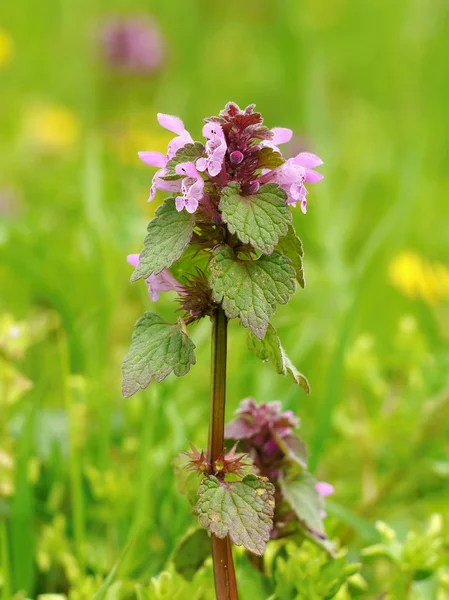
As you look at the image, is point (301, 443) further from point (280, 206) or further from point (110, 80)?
point (110, 80)

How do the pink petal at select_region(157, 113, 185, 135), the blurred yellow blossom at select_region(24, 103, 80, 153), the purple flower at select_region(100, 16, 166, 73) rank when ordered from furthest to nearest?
the purple flower at select_region(100, 16, 166, 73) < the blurred yellow blossom at select_region(24, 103, 80, 153) < the pink petal at select_region(157, 113, 185, 135)

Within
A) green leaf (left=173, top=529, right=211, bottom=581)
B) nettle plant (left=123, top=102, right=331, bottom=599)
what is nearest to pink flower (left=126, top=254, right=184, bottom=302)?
nettle plant (left=123, top=102, right=331, bottom=599)

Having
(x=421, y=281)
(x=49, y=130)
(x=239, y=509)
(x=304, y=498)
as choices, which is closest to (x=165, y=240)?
(x=239, y=509)

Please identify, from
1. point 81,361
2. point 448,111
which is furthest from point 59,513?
point 448,111

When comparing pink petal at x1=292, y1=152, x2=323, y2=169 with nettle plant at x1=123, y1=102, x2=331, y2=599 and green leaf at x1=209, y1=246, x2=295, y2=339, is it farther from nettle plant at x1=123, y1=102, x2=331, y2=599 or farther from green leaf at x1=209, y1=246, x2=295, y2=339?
green leaf at x1=209, y1=246, x2=295, y2=339

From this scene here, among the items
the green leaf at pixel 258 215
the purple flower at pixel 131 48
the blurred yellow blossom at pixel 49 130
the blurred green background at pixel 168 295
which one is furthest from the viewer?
the purple flower at pixel 131 48

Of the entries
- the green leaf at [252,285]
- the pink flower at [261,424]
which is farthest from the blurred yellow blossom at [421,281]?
the green leaf at [252,285]

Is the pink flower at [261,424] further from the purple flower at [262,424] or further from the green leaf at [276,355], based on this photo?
the green leaf at [276,355]
